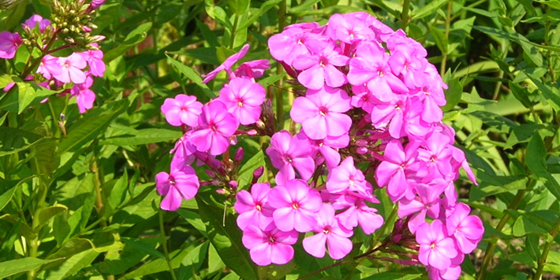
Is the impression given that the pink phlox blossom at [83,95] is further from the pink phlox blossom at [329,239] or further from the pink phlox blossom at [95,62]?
the pink phlox blossom at [329,239]

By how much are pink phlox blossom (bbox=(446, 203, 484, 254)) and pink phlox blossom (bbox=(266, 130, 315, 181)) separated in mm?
331

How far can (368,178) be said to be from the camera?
1513 millimetres

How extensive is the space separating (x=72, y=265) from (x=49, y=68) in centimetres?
47

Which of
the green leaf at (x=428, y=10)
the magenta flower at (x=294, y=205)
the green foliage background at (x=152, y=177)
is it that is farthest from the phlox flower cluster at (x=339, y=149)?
the green leaf at (x=428, y=10)

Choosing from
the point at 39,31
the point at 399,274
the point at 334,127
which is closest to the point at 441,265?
the point at 399,274

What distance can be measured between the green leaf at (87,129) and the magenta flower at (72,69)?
0.12 m

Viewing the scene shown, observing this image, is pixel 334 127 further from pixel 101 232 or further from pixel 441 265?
pixel 101 232

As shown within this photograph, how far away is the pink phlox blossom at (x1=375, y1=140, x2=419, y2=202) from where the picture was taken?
4.51ft

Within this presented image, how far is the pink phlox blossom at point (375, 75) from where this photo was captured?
54.3 inches

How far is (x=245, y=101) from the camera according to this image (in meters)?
1.39

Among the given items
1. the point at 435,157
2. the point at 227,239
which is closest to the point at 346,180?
the point at 435,157

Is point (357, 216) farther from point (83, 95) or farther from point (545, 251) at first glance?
point (83, 95)

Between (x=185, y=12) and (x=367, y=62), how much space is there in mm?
1828

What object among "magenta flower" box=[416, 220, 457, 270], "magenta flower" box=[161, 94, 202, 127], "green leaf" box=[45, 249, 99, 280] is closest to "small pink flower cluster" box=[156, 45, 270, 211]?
"magenta flower" box=[161, 94, 202, 127]
